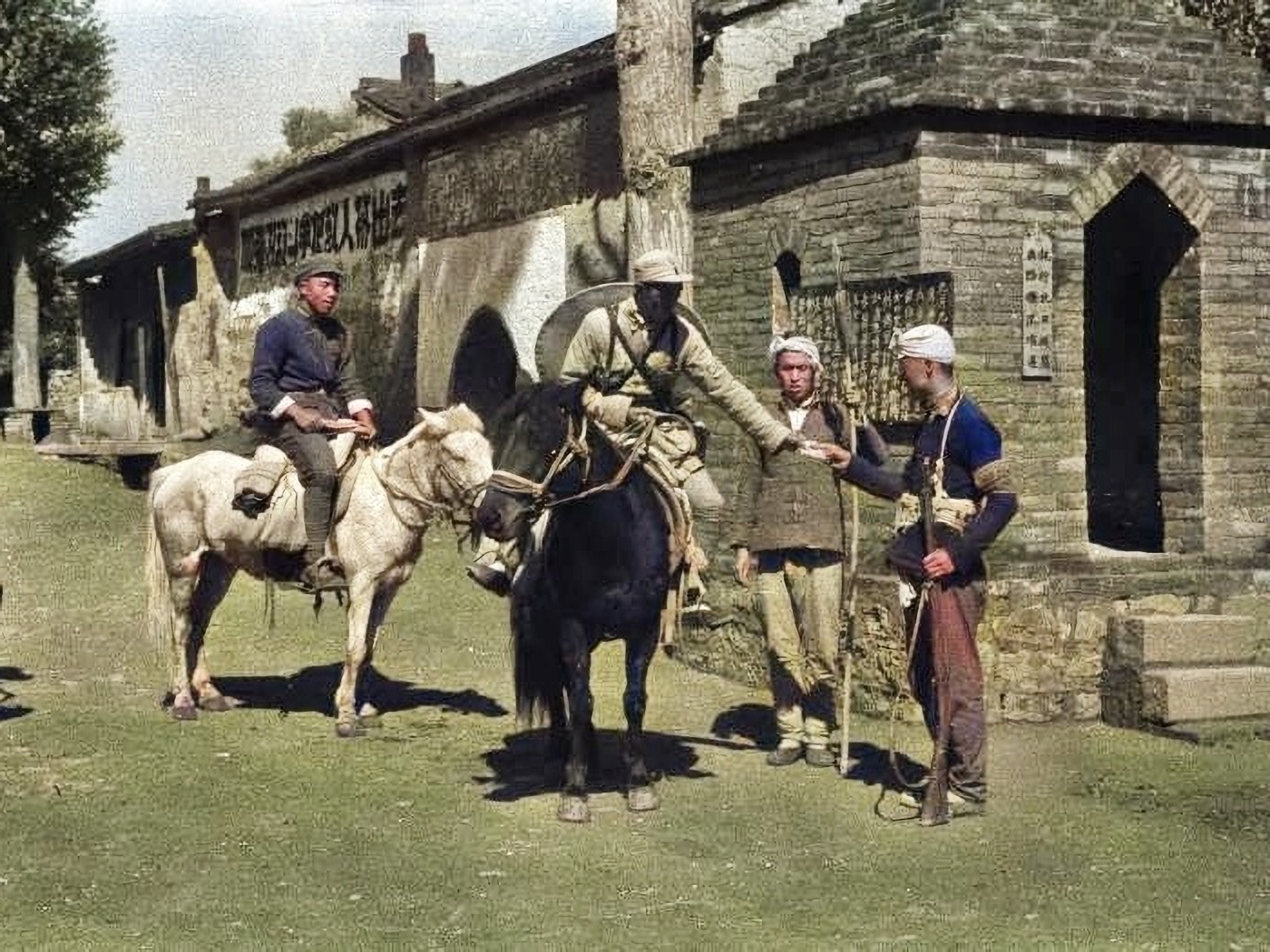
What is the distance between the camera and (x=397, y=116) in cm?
3023

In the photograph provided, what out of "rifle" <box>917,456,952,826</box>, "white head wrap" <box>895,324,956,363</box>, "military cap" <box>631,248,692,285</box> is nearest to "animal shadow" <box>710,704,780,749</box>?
"rifle" <box>917,456,952,826</box>

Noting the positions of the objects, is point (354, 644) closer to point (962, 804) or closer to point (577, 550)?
point (577, 550)

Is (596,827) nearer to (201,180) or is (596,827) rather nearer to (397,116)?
(201,180)

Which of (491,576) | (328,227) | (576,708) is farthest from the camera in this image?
(328,227)

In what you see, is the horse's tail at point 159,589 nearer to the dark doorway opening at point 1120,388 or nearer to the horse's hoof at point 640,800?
the horse's hoof at point 640,800

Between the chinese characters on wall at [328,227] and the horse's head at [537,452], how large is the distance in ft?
37.8

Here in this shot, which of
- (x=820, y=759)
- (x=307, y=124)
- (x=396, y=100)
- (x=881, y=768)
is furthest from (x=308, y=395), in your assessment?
(x=307, y=124)

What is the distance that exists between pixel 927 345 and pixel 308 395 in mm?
3814

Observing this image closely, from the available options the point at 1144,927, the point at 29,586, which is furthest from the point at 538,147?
the point at 1144,927

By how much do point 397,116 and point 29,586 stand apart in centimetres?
1682

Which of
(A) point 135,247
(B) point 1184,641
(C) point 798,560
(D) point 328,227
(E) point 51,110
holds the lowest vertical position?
(B) point 1184,641

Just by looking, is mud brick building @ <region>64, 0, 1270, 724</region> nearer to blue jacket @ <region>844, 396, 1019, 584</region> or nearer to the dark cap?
blue jacket @ <region>844, 396, 1019, 584</region>

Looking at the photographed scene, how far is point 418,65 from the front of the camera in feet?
111

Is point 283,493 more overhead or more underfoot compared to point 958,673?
more overhead
